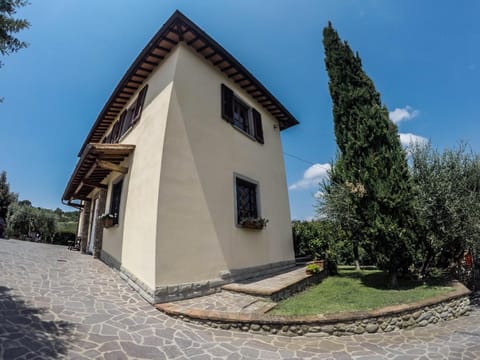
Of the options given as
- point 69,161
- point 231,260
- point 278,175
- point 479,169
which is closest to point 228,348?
point 231,260

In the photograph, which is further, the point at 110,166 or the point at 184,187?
Answer: the point at 110,166

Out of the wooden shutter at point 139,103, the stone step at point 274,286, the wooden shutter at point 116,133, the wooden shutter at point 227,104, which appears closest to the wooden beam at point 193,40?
A: the wooden shutter at point 227,104

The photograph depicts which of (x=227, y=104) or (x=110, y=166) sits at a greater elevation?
(x=227, y=104)

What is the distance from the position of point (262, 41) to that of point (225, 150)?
474 cm

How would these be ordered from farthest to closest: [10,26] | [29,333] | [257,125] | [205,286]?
[257,125], [205,286], [10,26], [29,333]

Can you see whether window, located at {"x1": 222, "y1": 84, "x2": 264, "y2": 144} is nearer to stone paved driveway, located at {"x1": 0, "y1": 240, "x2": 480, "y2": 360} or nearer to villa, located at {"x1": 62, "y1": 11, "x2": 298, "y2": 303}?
villa, located at {"x1": 62, "y1": 11, "x2": 298, "y2": 303}

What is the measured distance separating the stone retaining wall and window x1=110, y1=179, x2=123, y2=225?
13.9ft

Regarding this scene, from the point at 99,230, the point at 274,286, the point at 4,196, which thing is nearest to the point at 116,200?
the point at 99,230

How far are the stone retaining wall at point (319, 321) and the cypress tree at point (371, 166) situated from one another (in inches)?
68.4

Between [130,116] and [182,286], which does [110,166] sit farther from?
[182,286]

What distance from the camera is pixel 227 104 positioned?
307 inches

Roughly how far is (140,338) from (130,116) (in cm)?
743

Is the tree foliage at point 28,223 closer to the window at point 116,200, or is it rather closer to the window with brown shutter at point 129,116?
the window at point 116,200

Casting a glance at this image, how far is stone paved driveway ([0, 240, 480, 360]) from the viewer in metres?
3.00
